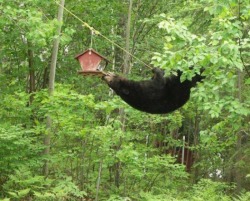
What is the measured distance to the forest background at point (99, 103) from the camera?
4.95 metres

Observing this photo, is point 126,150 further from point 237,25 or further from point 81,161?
point 237,25

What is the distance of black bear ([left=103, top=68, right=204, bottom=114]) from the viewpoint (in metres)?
4.38

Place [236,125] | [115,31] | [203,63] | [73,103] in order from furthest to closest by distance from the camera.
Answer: [115,31], [73,103], [236,125], [203,63]

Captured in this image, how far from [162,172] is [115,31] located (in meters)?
5.09

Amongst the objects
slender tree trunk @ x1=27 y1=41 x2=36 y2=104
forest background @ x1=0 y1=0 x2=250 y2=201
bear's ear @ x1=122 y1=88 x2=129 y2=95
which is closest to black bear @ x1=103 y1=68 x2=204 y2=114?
bear's ear @ x1=122 y1=88 x2=129 y2=95

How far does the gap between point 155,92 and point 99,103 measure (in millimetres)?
3013

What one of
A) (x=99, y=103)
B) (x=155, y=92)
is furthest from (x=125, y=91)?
(x=99, y=103)

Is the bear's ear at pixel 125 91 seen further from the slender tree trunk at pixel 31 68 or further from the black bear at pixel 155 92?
the slender tree trunk at pixel 31 68

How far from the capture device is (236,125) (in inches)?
209

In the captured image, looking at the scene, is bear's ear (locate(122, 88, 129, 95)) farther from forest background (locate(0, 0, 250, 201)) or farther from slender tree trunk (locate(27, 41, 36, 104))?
slender tree trunk (locate(27, 41, 36, 104))

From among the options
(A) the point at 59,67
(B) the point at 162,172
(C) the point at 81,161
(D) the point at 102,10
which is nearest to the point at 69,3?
(D) the point at 102,10

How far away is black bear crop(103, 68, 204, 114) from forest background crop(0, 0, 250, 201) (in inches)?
8.8

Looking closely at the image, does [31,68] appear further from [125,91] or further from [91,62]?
[125,91]

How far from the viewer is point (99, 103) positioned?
294 inches
